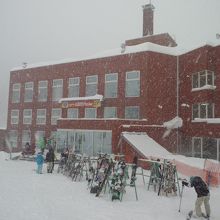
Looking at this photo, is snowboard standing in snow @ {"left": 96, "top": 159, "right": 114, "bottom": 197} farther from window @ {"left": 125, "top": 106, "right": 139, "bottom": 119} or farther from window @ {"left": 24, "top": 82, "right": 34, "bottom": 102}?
window @ {"left": 24, "top": 82, "right": 34, "bottom": 102}

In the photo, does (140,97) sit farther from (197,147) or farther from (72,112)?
(72,112)

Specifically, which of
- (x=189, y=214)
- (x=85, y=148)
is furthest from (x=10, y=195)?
(x=85, y=148)

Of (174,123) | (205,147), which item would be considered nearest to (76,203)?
(205,147)

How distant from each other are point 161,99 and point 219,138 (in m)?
7.49

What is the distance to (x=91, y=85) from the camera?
126 feet

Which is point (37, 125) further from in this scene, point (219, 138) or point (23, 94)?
point (219, 138)

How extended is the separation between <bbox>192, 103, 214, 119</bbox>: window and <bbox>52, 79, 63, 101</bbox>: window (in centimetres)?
1583

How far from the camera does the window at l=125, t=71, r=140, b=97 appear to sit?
34.4 meters

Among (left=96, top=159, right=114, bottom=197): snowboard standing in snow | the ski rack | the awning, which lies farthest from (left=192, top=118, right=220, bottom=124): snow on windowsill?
(left=96, top=159, right=114, bottom=197): snowboard standing in snow

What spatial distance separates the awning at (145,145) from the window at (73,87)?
11678mm

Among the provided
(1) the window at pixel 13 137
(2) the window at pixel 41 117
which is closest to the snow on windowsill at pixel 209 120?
(2) the window at pixel 41 117

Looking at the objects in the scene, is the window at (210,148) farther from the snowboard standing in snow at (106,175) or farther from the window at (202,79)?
the snowboard standing in snow at (106,175)

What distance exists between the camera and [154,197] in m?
15.6

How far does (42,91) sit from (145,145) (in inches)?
770
